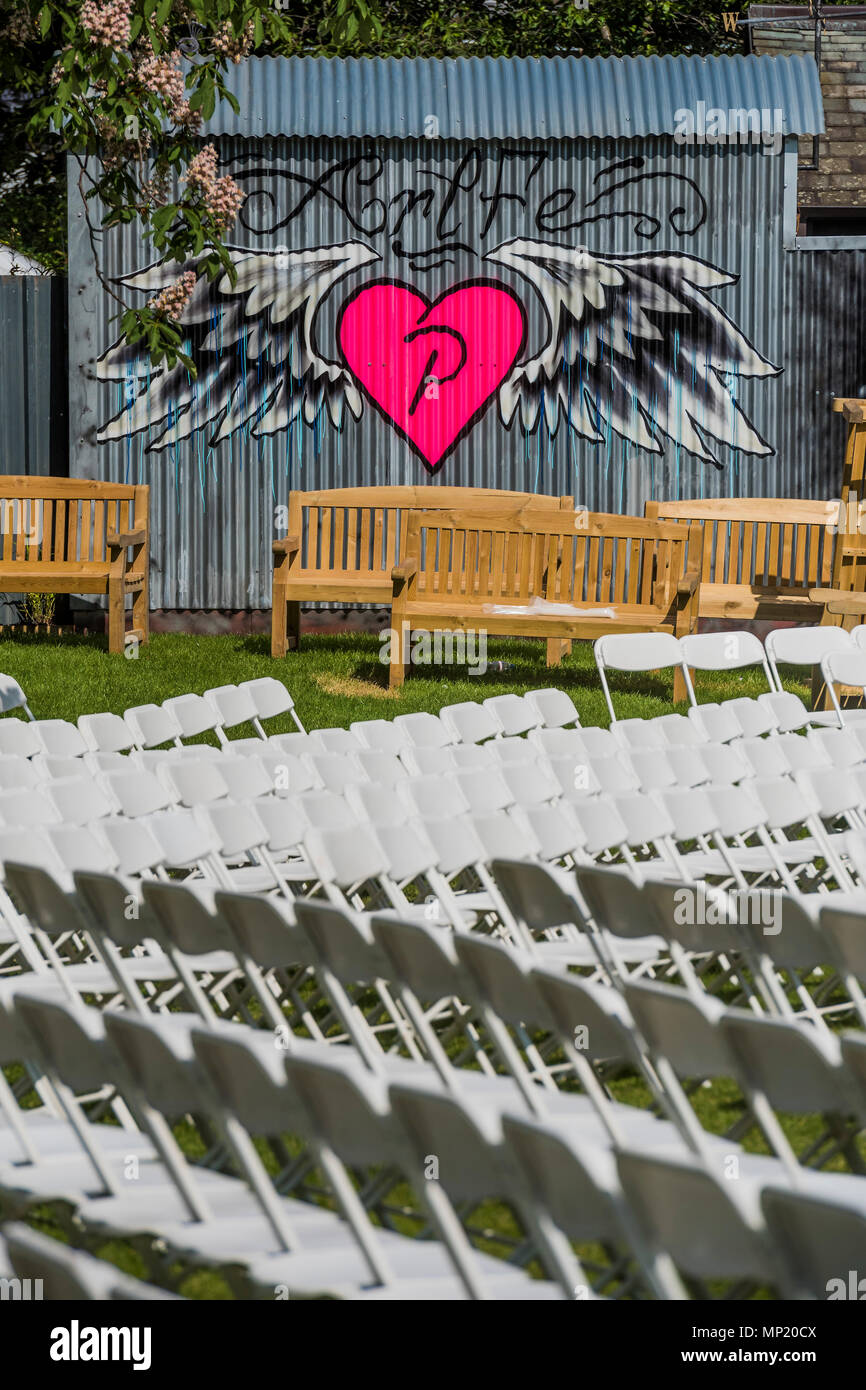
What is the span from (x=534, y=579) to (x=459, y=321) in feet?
8.69

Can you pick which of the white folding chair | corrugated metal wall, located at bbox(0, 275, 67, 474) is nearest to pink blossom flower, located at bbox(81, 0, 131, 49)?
the white folding chair

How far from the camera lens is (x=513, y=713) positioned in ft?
22.2

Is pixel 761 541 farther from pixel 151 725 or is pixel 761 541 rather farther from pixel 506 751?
pixel 151 725

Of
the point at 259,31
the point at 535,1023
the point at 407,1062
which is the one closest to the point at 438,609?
the point at 259,31

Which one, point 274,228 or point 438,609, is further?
point 274,228

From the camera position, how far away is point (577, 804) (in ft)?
15.0

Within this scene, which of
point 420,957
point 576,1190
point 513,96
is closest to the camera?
point 576,1190

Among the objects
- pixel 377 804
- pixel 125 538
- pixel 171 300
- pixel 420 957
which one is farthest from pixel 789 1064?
pixel 125 538

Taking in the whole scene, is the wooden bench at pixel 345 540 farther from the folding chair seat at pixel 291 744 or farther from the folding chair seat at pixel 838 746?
the folding chair seat at pixel 838 746

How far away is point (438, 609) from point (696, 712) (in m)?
4.57

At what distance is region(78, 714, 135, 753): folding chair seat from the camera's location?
615 cm

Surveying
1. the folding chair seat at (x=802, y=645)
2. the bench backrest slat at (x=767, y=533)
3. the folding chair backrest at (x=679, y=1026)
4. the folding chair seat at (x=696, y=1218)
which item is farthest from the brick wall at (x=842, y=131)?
the folding chair seat at (x=696, y=1218)

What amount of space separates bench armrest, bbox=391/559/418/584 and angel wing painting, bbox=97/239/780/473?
226cm

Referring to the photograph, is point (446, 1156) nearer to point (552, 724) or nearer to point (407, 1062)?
point (407, 1062)
